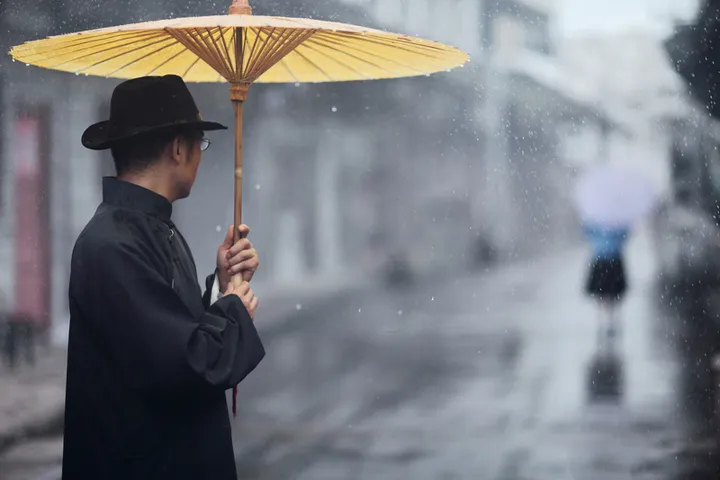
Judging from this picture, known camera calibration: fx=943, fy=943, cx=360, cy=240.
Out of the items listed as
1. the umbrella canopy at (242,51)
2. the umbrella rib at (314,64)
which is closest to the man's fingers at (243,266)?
the umbrella canopy at (242,51)

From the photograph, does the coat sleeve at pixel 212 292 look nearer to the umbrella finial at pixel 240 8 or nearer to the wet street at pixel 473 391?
the umbrella finial at pixel 240 8

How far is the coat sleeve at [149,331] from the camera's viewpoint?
2207 mm

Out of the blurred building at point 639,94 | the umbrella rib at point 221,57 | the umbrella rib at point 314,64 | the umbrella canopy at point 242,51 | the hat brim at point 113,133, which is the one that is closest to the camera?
the hat brim at point 113,133

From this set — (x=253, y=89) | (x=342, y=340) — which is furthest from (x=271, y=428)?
(x=253, y=89)

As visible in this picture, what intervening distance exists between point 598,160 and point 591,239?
41 centimetres

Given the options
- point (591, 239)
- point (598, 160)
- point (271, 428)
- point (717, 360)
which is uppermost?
point (598, 160)

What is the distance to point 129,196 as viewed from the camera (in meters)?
2.42

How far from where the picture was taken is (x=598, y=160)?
4789 mm

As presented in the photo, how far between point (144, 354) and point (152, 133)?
579 mm

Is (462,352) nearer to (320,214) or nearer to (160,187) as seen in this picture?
(320,214)

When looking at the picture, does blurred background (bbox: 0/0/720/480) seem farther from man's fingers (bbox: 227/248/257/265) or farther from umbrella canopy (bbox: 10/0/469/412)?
man's fingers (bbox: 227/248/257/265)

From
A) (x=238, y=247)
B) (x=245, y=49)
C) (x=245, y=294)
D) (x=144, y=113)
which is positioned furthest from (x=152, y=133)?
(x=245, y=49)

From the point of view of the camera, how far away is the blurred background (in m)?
4.79

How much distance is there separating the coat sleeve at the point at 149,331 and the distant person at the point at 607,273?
2969 millimetres
